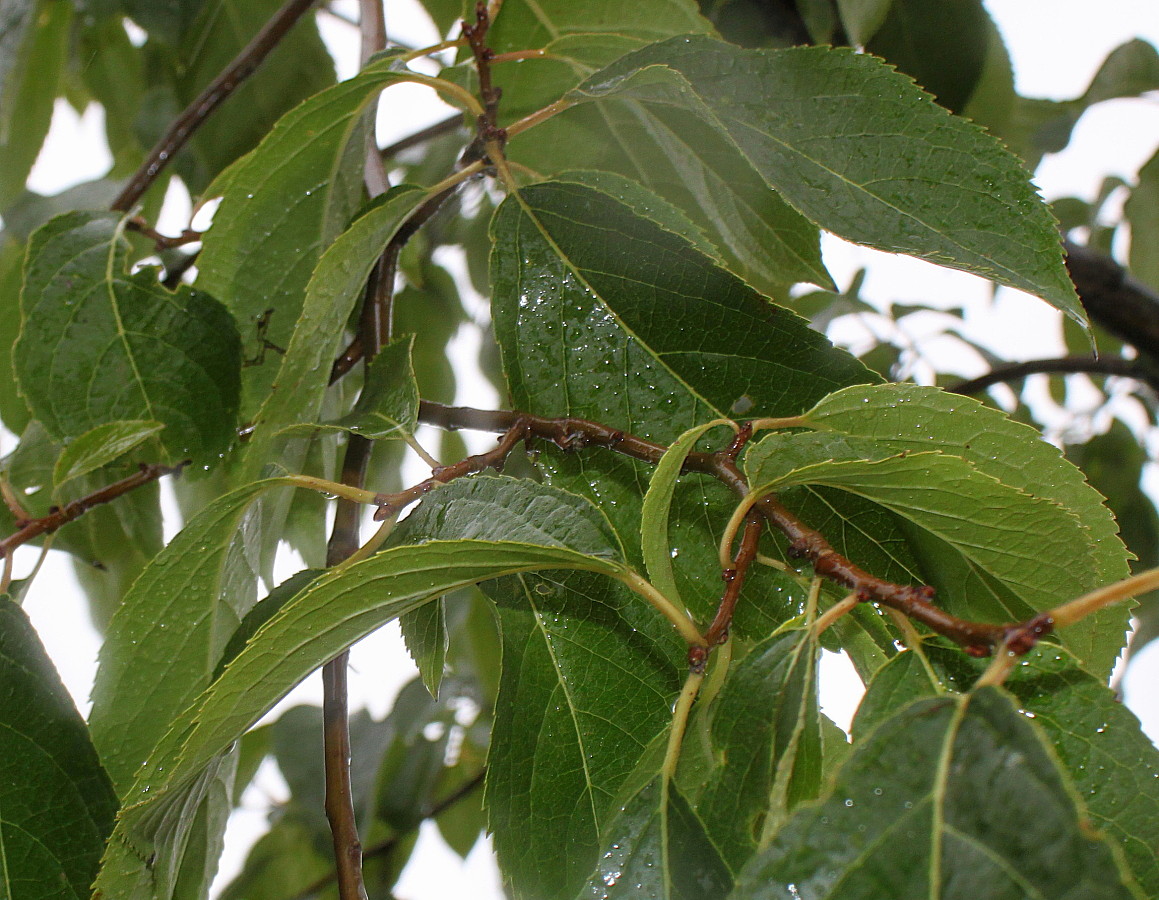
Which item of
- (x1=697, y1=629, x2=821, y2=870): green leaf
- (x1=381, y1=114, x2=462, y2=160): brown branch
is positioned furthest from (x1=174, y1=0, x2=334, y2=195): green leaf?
(x1=697, y1=629, x2=821, y2=870): green leaf

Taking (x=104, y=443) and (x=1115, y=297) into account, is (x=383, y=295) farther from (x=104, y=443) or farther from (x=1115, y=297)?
(x=1115, y=297)

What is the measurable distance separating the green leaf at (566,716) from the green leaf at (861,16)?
0.33 metres

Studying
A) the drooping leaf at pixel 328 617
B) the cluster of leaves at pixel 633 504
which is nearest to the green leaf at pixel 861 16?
the cluster of leaves at pixel 633 504

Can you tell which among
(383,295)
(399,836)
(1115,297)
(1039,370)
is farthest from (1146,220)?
(399,836)

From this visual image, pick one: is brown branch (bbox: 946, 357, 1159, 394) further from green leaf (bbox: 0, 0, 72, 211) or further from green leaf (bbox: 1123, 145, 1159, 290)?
green leaf (bbox: 0, 0, 72, 211)

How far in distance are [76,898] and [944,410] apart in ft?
1.05

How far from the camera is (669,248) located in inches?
13.7

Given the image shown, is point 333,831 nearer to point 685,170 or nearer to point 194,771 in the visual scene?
point 194,771

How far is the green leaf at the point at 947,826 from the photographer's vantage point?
0.61 ft

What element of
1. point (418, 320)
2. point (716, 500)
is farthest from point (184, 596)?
point (418, 320)

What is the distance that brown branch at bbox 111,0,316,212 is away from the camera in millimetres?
559

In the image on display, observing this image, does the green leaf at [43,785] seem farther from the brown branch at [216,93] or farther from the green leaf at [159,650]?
the brown branch at [216,93]

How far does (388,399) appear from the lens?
367mm

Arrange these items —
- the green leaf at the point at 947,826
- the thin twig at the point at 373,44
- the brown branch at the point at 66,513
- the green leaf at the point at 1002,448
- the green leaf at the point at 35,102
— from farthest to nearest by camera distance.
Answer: the green leaf at the point at 35,102 → the thin twig at the point at 373,44 → the brown branch at the point at 66,513 → the green leaf at the point at 1002,448 → the green leaf at the point at 947,826
